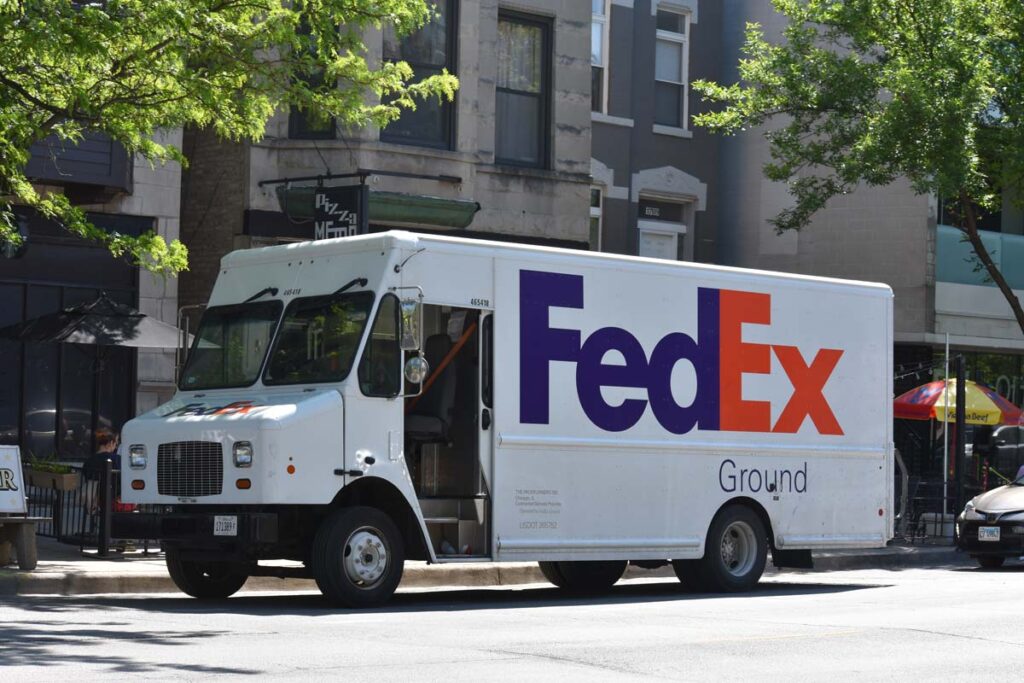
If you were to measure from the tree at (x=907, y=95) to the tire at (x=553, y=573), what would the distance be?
9793 mm

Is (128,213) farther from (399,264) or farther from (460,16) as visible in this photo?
(399,264)

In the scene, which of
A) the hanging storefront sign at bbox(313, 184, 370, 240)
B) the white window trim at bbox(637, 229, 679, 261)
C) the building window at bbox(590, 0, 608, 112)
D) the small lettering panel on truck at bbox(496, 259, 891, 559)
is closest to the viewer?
the small lettering panel on truck at bbox(496, 259, 891, 559)

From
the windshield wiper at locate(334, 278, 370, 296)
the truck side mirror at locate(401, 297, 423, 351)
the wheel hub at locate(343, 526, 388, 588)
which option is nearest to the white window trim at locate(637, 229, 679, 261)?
the windshield wiper at locate(334, 278, 370, 296)

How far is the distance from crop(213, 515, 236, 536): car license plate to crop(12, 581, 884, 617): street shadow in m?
0.64

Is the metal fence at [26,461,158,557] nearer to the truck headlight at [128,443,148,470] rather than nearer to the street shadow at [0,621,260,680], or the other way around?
the truck headlight at [128,443,148,470]

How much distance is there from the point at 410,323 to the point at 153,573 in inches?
157

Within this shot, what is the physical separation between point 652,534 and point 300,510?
12.3 ft

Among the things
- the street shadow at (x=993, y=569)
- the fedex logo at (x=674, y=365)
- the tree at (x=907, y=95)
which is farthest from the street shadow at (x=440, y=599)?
the tree at (x=907, y=95)

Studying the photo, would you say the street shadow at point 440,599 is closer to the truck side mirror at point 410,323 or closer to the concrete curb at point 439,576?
the concrete curb at point 439,576

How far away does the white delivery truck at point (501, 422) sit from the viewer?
1409 centimetres

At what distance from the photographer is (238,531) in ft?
45.1

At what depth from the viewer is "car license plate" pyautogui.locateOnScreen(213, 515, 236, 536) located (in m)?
13.8

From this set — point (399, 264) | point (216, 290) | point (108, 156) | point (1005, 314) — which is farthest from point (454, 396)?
point (1005, 314)

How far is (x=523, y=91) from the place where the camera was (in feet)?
86.6
